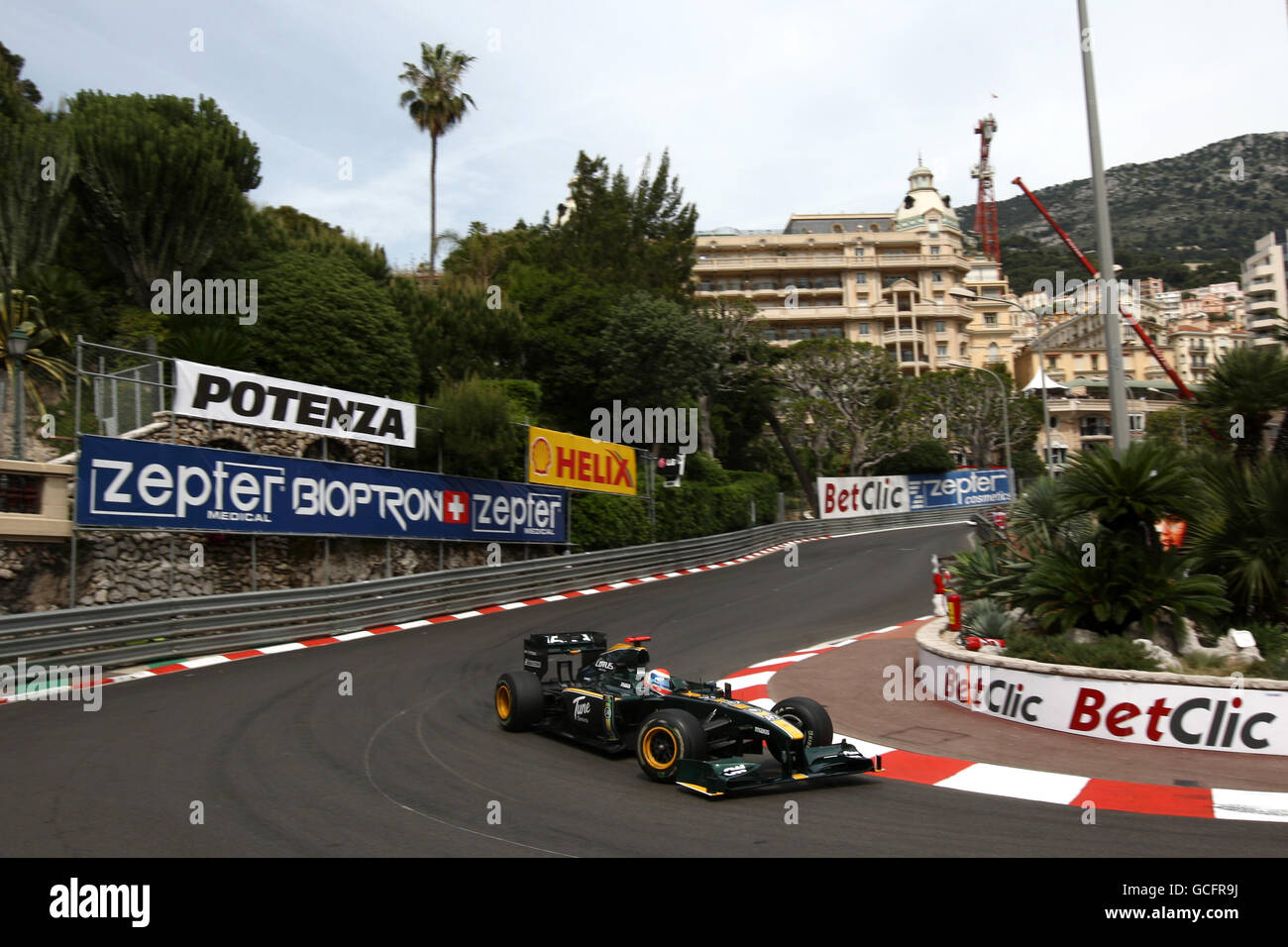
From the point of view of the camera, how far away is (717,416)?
4875 centimetres

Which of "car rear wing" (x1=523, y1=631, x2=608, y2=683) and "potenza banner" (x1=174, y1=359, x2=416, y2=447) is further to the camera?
"potenza banner" (x1=174, y1=359, x2=416, y2=447)

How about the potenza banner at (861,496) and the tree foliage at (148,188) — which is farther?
the potenza banner at (861,496)

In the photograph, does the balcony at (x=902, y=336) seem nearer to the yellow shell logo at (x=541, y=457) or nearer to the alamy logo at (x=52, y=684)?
the yellow shell logo at (x=541, y=457)

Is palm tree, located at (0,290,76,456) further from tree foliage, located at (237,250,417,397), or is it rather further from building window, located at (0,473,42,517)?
tree foliage, located at (237,250,417,397)

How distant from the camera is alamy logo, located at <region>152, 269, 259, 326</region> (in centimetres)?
2225

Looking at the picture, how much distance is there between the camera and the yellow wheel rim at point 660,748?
740 cm

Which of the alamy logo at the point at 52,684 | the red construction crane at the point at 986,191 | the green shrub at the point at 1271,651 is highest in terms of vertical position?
the red construction crane at the point at 986,191

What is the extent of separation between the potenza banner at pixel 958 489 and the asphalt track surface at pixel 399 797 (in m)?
45.6

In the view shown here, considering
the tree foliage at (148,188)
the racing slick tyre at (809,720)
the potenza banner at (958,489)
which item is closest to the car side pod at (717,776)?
the racing slick tyre at (809,720)

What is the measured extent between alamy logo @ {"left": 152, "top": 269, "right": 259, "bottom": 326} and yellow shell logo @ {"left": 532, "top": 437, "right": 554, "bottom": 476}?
295 inches

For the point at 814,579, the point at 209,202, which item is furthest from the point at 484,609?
the point at 209,202

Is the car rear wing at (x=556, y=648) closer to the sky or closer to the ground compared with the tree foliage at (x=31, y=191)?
closer to the ground

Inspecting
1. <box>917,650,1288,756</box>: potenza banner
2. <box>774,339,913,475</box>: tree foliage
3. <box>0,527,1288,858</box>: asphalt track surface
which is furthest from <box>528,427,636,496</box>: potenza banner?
<box>774,339,913,475</box>: tree foliage

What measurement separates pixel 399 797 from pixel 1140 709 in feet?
22.1
